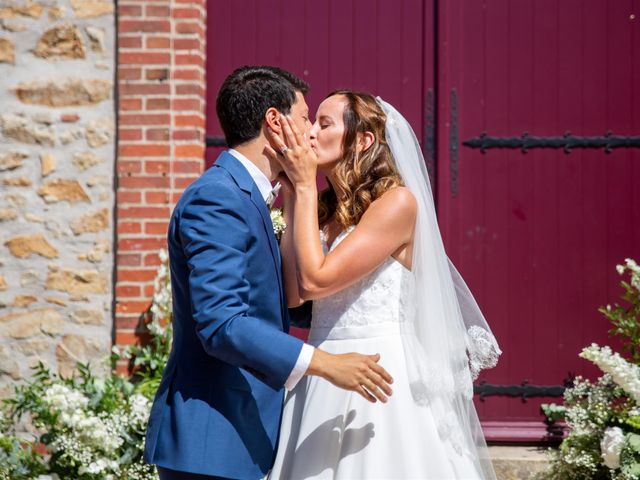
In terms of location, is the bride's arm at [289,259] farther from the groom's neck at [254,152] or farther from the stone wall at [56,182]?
the stone wall at [56,182]

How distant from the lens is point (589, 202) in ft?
16.4

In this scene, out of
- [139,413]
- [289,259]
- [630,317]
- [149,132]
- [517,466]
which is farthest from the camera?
[149,132]

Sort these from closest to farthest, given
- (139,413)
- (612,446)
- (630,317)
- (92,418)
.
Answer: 1. (612,446)
2. (92,418)
3. (139,413)
4. (630,317)

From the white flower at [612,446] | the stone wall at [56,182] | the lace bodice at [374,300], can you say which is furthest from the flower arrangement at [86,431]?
the white flower at [612,446]

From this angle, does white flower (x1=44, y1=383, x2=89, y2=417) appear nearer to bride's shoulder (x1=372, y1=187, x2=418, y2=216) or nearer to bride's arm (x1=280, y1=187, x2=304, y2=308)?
bride's arm (x1=280, y1=187, x2=304, y2=308)

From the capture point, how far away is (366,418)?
2.82 m

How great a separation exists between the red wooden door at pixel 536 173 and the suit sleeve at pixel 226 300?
2.72 metres

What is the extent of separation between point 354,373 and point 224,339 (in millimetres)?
396

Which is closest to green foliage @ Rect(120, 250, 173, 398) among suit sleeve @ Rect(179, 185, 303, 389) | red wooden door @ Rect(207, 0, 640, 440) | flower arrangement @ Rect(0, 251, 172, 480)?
flower arrangement @ Rect(0, 251, 172, 480)

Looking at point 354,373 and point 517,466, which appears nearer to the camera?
point 354,373

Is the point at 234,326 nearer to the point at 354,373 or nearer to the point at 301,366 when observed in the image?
the point at 301,366

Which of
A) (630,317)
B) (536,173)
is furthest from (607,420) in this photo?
(536,173)

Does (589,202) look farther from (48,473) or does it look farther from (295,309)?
(48,473)

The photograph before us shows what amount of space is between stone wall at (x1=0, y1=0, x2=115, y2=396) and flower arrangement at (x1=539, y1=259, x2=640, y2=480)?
2576 mm
